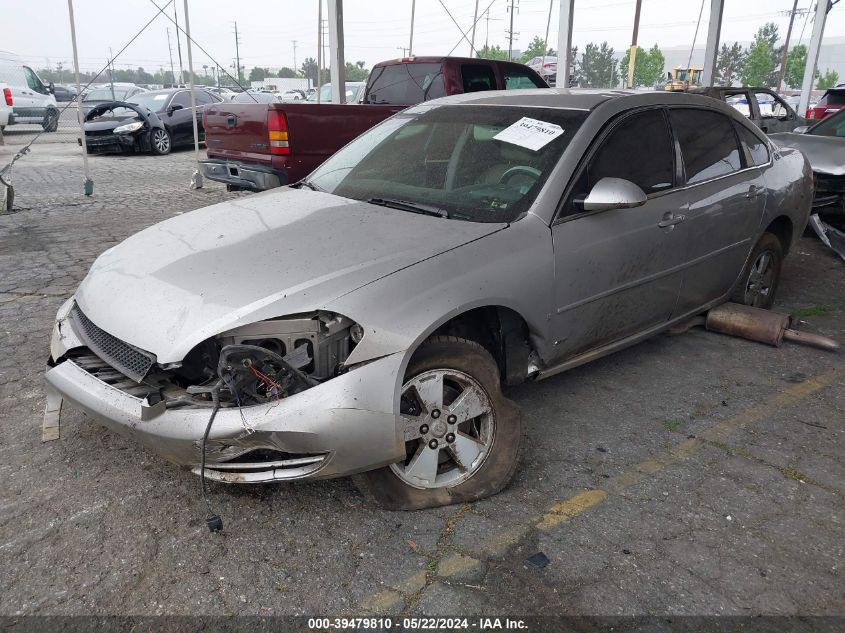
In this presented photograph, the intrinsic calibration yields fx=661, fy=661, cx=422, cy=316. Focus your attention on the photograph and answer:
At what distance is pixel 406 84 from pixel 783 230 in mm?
5527

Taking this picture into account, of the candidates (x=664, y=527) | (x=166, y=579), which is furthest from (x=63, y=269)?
(x=664, y=527)

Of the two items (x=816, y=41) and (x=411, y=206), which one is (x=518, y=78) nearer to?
(x=411, y=206)

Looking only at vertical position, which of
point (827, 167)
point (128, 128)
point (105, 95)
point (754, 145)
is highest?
point (754, 145)

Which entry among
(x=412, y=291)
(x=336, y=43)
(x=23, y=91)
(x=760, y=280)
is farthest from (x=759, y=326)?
(x=23, y=91)

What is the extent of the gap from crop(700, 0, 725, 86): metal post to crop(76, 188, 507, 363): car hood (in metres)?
13.6

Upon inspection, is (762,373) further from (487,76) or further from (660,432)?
(487,76)

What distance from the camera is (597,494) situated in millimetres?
2834

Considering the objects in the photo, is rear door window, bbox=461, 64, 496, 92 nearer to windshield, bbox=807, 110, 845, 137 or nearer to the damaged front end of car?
windshield, bbox=807, 110, 845, 137

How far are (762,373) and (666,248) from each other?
1.17m

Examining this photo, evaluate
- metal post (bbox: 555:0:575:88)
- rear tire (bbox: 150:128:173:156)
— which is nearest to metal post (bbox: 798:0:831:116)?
metal post (bbox: 555:0:575:88)

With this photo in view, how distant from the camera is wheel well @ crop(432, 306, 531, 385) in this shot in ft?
9.51

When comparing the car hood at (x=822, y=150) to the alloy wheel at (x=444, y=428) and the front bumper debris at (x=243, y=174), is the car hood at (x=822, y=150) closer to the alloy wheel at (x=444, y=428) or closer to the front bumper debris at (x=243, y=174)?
the front bumper debris at (x=243, y=174)

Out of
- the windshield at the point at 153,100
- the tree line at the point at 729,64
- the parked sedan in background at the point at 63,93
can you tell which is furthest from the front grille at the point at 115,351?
the tree line at the point at 729,64

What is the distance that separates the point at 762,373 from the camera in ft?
13.4
